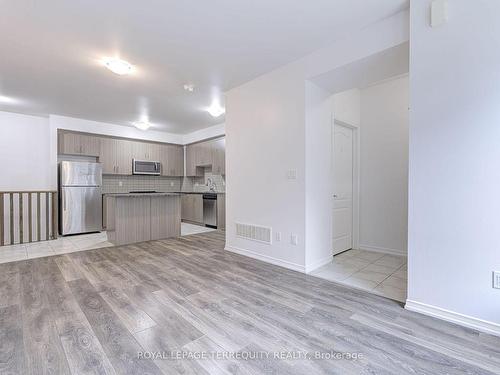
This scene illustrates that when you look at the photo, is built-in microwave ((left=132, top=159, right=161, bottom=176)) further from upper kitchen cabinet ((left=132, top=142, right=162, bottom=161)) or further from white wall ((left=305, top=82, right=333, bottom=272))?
white wall ((left=305, top=82, right=333, bottom=272))

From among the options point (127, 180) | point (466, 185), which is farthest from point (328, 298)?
point (127, 180)

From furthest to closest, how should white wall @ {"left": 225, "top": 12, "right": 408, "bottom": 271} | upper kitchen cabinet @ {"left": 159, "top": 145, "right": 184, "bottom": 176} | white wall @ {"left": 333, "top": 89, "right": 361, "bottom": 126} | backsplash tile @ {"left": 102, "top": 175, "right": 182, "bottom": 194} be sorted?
upper kitchen cabinet @ {"left": 159, "top": 145, "right": 184, "bottom": 176}, backsplash tile @ {"left": 102, "top": 175, "right": 182, "bottom": 194}, white wall @ {"left": 333, "top": 89, "right": 361, "bottom": 126}, white wall @ {"left": 225, "top": 12, "right": 408, "bottom": 271}

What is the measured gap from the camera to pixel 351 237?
4.15m

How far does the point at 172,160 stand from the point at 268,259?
5.11 m

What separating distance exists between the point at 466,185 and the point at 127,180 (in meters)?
7.05


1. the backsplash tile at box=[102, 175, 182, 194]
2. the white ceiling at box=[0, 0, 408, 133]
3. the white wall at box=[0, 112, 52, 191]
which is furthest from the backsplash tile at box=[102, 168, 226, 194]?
the white ceiling at box=[0, 0, 408, 133]

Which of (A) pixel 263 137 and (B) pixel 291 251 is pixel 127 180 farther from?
(B) pixel 291 251

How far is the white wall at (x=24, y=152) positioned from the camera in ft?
17.2

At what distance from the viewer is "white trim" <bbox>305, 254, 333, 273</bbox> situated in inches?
120

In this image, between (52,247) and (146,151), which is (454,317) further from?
(146,151)

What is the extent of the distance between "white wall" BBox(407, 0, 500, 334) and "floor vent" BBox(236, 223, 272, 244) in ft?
5.73

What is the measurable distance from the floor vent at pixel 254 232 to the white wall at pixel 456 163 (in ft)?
5.73

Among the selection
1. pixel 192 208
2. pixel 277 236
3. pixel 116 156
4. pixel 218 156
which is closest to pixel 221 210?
pixel 192 208

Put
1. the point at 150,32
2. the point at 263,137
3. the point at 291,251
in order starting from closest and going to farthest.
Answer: the point at 150,32, the point at 291,251, the point at 263,137
